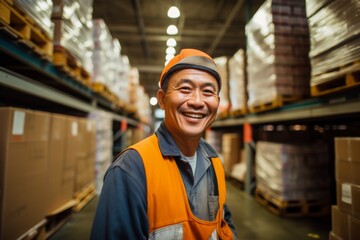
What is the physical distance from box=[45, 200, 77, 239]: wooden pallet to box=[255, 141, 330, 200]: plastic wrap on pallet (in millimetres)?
3227

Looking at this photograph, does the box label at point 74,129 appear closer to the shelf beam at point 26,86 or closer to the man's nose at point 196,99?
the shelf beam at point 26,86

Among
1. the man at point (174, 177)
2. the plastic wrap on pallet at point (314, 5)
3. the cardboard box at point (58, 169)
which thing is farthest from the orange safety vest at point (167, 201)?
the plastic wrap on pallet at point (314, 5)

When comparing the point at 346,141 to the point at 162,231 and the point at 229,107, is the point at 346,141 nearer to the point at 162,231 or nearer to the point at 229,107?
the point at 162,231

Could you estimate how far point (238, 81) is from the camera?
18.0 ft

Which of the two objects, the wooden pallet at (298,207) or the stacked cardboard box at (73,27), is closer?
the stacked cardboard box at (73,27)

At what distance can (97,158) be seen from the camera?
513 cm

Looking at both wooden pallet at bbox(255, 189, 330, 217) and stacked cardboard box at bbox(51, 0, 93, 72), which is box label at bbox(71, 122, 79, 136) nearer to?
stacked cardboard box at bbox(51, 0, 93, 72)

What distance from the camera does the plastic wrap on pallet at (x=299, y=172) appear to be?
12.8 feet

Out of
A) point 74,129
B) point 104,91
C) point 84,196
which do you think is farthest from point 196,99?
point 104,91

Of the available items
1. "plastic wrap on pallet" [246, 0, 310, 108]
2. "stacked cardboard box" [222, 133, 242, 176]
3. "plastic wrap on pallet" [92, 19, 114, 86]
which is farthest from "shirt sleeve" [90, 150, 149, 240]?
"stacked cardboard box" [222, 133, 242, 176]

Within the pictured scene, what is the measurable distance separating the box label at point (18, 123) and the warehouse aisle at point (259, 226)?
4.95 feet

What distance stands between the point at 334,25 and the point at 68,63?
3.27 metres

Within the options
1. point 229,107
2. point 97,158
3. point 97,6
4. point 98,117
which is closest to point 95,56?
point 98,117

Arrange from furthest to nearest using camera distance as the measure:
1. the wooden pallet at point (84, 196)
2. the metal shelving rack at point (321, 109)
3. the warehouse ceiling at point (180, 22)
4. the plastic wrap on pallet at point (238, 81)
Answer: the warehouse ceiling at point (180, 22), the plastic wrap on pallet at point (238, 81), the wooden pallet at point (84, 196), the metal shelving rack at point (321, 109)
